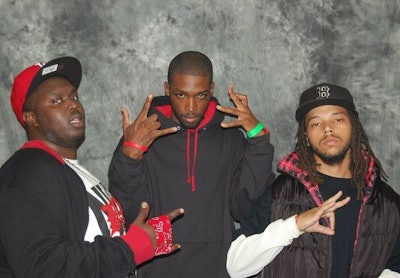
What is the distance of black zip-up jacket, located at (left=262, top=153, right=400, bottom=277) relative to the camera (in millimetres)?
3135

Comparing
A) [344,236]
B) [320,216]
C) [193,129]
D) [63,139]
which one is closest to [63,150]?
[63,139]

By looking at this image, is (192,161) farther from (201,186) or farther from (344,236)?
(344,236)

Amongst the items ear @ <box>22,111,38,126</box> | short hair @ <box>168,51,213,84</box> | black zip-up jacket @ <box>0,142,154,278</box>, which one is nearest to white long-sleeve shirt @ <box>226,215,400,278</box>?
black zip-up jacket @ <box>0,142,154,278</box>

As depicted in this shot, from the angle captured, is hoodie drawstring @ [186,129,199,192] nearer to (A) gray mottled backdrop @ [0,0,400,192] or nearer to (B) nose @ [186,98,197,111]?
(B) nose @ [186,98,197,111]

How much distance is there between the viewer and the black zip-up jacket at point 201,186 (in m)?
3.27

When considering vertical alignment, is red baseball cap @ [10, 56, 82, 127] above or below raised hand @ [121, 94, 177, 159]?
above

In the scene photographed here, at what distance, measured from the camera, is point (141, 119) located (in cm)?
315

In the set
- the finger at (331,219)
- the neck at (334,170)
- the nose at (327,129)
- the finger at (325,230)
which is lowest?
the finger at (325,230)

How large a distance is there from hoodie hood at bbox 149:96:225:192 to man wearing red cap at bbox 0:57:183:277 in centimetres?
52

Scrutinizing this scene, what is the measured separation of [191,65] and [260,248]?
1.03 metres

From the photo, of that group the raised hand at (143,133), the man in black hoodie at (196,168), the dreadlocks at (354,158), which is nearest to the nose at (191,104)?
the man in black hoodie at (196,168)

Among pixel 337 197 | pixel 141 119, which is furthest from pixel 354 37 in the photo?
pixel 141 119

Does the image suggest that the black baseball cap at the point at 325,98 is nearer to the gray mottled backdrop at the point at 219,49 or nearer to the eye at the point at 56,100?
the gray mottled backdrop at the point at 219,49

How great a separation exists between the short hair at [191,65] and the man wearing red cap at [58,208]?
0.54 meters
